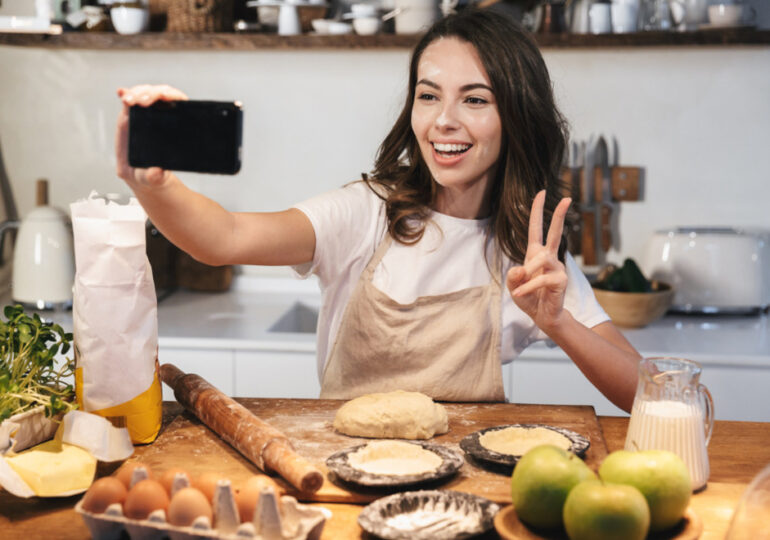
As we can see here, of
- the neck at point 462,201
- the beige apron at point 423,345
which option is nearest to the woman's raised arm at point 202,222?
the beige apron at point 423,345

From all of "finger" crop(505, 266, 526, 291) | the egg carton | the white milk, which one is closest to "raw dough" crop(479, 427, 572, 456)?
the white milk

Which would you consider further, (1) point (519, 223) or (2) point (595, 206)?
(2) point (595, 206)

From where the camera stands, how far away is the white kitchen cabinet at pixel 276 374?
2.28 metres

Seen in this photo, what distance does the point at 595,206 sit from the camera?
2.74m

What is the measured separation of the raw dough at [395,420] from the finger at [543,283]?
0.21 m

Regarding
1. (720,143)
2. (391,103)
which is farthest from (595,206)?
(391,103)

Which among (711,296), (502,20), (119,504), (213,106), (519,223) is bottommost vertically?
(711,296)

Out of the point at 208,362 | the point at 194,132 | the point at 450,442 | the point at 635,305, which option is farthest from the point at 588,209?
the point at 194,132

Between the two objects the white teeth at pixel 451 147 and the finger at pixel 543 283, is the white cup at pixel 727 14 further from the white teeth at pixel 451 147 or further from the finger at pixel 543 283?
the finger at pixel 543 283

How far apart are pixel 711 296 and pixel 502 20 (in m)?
1.36

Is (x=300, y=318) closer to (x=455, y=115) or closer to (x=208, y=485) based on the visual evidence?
(x=455, y=115)

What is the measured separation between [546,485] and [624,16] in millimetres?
1989

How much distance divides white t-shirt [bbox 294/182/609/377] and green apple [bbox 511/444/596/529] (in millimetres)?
758

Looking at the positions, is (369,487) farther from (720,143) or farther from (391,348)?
(720,143)
